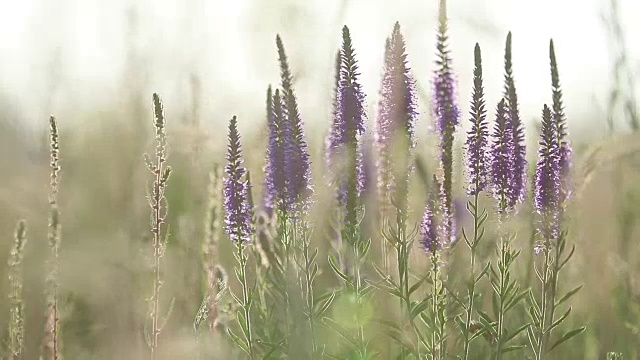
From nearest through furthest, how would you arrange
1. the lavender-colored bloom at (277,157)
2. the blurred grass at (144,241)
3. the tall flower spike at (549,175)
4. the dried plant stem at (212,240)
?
the tall flower spike at (549,175), the lavender-colored bloom at (277,157), the dried plant stem at (212,240), the blurred grass at (144,241)

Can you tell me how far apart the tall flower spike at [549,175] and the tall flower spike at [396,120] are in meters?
0.31

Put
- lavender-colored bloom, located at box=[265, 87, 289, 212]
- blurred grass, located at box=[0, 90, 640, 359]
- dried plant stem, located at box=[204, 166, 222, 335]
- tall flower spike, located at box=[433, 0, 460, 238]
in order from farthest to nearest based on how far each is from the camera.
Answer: blurred grass, located at box=[0, 90, 640, 359]
dried plant stem, located at box=[204, 166, 222, 335]
lavender-colored bloom, located at box=[265, 87, 289, 212]
tall flower spike, located at box=[433, 0, 460, 238]

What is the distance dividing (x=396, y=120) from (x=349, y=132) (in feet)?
0.41

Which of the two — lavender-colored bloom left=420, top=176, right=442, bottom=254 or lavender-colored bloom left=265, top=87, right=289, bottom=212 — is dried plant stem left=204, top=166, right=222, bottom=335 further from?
lavender-colored bloom left=420, top=176, right=442, bottom=254

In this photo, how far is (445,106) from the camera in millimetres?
1763

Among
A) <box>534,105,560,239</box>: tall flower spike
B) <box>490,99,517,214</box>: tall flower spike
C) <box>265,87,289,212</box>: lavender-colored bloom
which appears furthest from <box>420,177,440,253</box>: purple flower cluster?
<box>265,87,289,212</box>: lavender-colored bloom

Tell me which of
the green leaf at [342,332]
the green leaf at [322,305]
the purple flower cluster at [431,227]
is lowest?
the green leaf at [342,332]

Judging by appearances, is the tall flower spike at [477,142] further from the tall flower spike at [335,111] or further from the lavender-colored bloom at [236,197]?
the lavender-colored bloom at [236,197]

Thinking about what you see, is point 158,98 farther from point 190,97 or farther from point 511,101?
point 190,97

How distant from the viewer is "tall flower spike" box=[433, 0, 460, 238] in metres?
1.65

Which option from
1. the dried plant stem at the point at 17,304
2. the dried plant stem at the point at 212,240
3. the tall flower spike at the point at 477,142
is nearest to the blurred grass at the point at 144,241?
the dried plant stem at the point at 212,240

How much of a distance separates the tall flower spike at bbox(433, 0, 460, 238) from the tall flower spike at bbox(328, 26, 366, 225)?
0.67 feet

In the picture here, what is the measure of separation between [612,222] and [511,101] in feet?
6.56

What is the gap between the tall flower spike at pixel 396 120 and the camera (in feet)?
5.93
